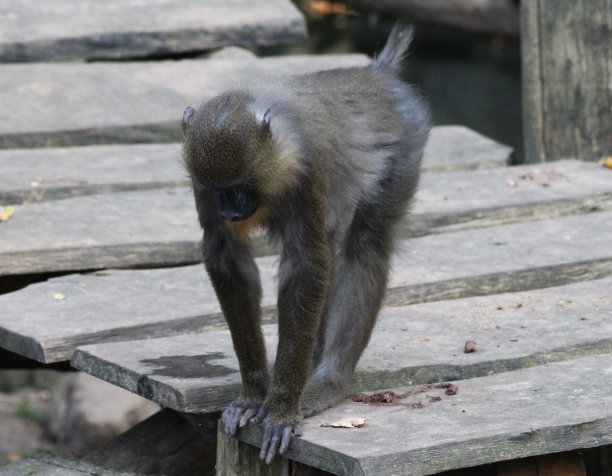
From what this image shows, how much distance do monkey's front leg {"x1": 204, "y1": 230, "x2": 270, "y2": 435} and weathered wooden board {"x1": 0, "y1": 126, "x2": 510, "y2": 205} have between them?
1562 mm

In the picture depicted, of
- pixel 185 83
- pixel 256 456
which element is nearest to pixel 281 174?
pixel 256 456

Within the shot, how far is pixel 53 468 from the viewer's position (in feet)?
12.9

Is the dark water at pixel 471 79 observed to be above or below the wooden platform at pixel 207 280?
below

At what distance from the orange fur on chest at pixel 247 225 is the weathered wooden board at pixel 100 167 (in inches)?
62.3

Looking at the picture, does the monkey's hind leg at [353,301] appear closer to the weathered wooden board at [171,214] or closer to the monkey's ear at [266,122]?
the weathered wooden board at [171,214]

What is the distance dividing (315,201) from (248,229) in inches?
10.0

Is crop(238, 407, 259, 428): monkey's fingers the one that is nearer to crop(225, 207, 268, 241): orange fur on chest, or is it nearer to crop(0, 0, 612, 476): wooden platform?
crop(0, 0, 612, 476): wooden platform

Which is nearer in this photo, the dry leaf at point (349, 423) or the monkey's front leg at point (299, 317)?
the dry leaf at point (349, 423)

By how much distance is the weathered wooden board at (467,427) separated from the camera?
3.02 m

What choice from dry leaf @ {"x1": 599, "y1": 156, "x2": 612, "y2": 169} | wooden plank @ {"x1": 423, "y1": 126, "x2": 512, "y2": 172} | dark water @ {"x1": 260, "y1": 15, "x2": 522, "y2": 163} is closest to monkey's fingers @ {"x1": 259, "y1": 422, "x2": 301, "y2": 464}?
wooden plank @ {"x1": 423, "y1": 126, "x2": 512, "y2": 172}

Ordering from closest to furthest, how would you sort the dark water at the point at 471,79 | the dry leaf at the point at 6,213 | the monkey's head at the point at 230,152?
the monkey's head at the point at 230,152, the dry leaf at the point at 6,213, the dark water at the point at 471,79

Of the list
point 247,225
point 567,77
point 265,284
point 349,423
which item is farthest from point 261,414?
point 567,77

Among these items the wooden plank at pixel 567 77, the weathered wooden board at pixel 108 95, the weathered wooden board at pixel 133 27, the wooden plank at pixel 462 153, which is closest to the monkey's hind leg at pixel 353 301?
the weathered wooden board at pixel 108 95

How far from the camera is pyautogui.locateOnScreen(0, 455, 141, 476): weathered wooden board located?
3.89m
